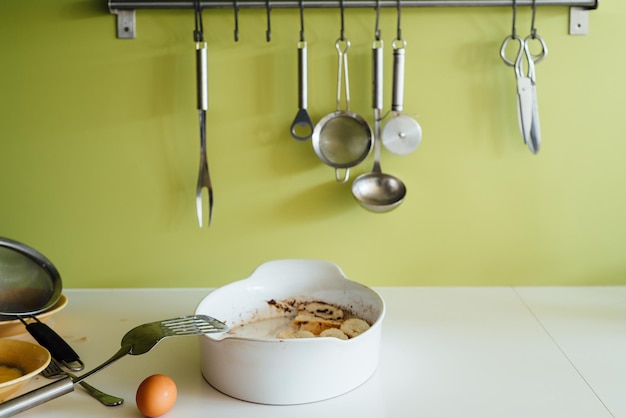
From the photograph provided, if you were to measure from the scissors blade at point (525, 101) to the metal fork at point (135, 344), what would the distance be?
0.65 m

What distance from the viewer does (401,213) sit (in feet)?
4.25

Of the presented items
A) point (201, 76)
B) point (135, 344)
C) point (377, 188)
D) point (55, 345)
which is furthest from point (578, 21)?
point (55, 345)

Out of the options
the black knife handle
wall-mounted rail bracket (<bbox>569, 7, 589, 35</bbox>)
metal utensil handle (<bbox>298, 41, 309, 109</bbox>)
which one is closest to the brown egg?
the black knife handle

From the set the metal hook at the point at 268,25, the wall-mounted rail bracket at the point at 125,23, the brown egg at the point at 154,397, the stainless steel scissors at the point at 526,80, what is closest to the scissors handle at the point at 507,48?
the stainless steel scissors at the point at 526,80

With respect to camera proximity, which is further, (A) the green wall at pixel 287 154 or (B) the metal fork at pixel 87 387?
(A) the green wall at pixel 287 154

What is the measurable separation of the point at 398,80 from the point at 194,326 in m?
0.56

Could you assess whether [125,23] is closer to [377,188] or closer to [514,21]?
[377,188]

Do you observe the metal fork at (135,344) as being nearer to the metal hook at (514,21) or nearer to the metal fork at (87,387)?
the metal fork at (87,387)

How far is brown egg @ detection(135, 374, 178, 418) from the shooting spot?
0.84 m

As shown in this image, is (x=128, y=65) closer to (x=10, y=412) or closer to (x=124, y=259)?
(x=124, y=259)

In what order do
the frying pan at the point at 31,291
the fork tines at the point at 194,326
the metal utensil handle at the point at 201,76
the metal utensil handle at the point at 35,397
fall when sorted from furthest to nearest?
the metal utensil handle at the point at 201,76 → the frying pan at the point at 31,291 → the fork tines at the point at 194,326 → the metal utensil handle at the point at 35,397

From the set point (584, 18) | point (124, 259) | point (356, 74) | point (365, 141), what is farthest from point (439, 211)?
point (124, 259)

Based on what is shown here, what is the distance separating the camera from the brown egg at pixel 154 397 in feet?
2.76

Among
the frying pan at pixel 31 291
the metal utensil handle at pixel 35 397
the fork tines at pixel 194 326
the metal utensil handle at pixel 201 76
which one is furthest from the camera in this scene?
the metal utensil handle at pixel 201 76
